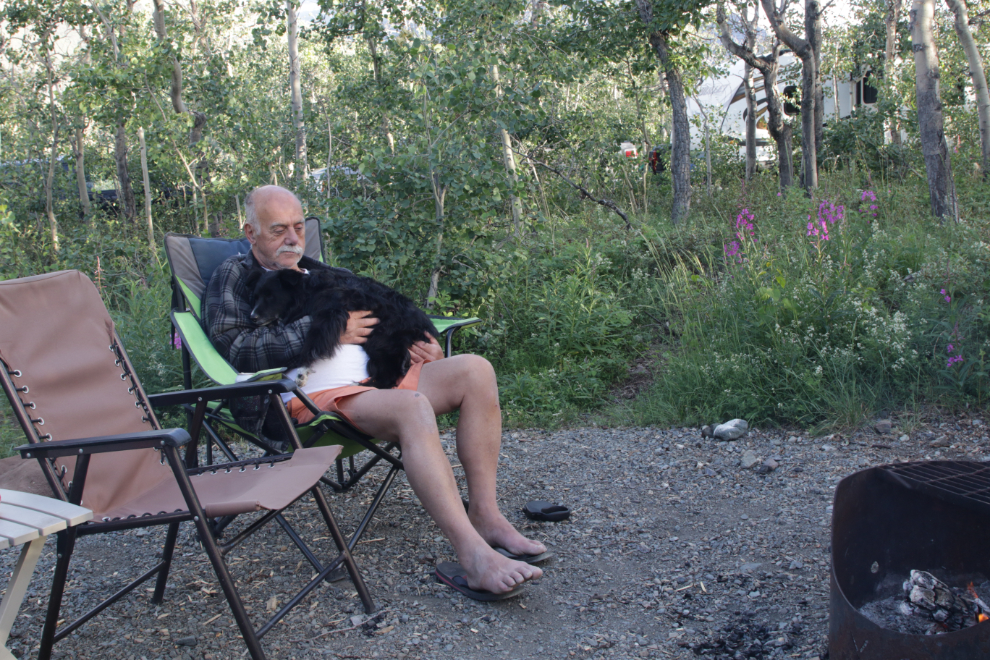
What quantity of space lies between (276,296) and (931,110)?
4.65 metres

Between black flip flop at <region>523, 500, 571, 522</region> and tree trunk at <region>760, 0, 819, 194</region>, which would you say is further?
tree trunk at <region>760, 0, 819, 194</region>

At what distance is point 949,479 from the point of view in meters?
1.60

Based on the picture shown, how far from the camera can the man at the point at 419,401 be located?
1948mm

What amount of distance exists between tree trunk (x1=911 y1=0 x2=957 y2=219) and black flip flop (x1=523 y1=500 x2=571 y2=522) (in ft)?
12.9

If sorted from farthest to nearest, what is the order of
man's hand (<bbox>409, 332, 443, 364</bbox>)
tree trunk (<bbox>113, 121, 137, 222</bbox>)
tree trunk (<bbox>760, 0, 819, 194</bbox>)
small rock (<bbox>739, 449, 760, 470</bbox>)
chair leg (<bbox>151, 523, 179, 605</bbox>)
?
tree trunk (<bbox>113, 121, 137, 222</bbox>) < tree trunk (<bbox>760, 0, 819, 194</bbox>) < small rock (<bbox>739, 449, 760, 470</bbox>) < man's hand (<bbox>409, 332, 443, 364</bbox>) < chair leg (<bbox>151, 523, 179, 605</bbox>)

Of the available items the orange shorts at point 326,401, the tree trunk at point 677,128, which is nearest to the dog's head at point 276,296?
the orange shorts at point 326,401

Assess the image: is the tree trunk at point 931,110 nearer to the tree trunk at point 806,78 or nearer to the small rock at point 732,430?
the tree trunk at point 806,78

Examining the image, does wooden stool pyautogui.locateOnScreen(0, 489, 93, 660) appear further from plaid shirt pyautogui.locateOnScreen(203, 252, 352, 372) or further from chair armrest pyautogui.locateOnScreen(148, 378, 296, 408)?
plaid shirt pyautogui.locateOnScreen(203, 252, 352, 372)

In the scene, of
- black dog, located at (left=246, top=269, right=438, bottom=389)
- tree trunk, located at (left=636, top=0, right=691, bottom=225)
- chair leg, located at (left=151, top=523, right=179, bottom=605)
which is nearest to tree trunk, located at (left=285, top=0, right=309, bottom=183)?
tree trunk, located at (left=636, top=0, right=691, bottom=225)

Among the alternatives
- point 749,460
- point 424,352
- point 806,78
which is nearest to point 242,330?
point 424,352

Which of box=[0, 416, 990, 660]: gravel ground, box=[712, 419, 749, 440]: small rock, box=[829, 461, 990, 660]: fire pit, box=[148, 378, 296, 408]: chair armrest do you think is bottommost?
box=[0, 416, 990, 660]: gravel ground

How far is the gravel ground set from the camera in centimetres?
177

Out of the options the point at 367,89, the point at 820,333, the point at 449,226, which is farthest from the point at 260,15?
the point at 820,333

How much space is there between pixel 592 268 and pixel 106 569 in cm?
307
